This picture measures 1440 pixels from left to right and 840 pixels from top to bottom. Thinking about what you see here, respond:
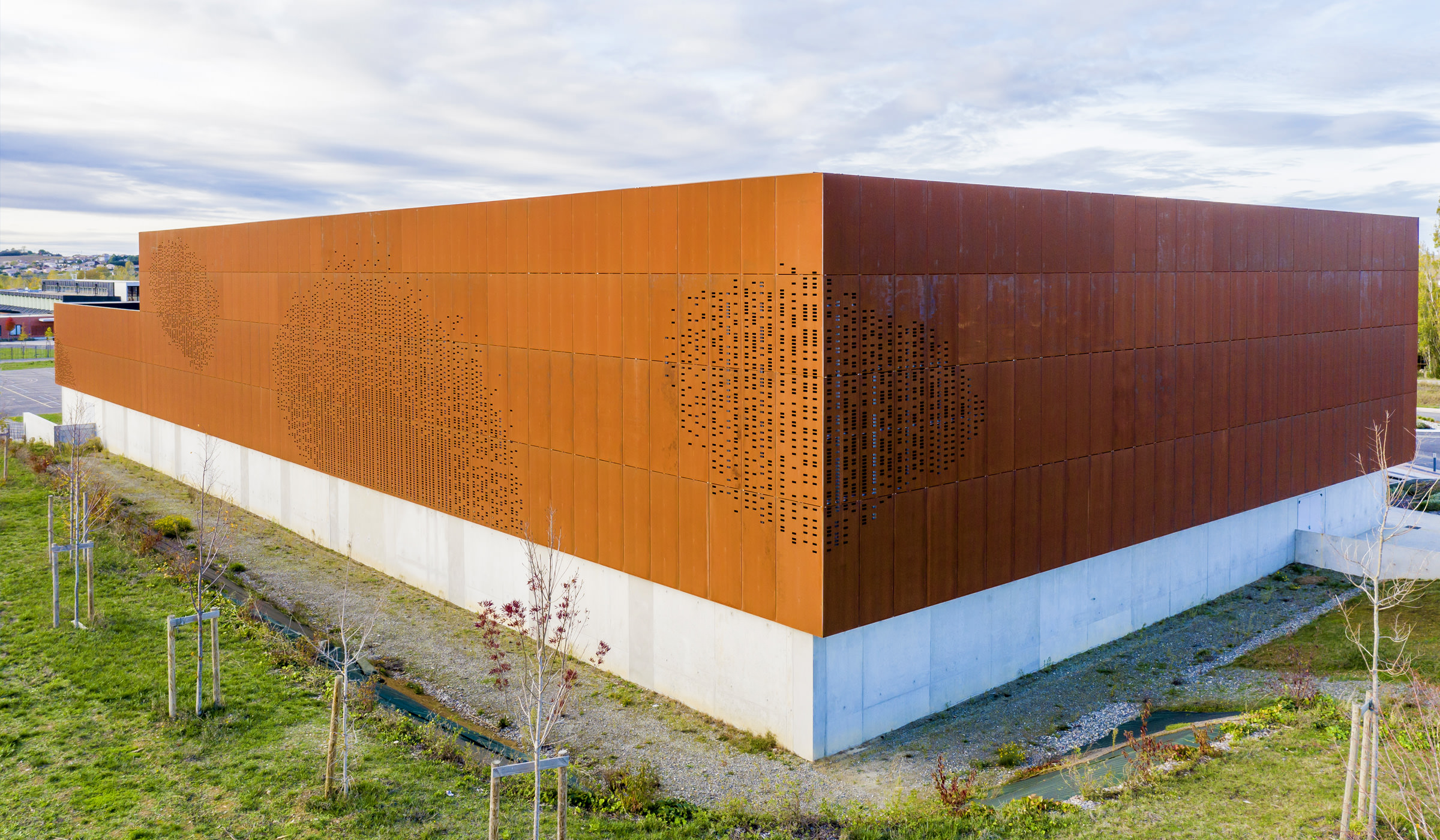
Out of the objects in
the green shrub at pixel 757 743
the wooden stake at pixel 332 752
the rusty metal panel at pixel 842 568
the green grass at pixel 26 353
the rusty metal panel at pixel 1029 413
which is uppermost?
the green grass at pixel 26 353

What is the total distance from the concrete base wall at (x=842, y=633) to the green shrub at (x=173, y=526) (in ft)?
12.9

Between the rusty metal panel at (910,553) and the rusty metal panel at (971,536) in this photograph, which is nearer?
the rusty metal panel at (910,553)

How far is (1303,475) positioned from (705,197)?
67.8 feet

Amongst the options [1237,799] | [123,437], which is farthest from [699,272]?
[123,437]

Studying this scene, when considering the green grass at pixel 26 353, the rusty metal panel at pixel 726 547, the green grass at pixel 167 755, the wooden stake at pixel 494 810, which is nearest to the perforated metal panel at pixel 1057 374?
the rusty metal panel at pixel 726 547

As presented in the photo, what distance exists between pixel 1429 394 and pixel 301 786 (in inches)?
2973

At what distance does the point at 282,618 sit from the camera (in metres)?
23.1

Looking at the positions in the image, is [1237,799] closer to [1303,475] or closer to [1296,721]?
[1296,721]

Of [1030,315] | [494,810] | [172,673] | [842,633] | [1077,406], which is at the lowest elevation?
[494,810]

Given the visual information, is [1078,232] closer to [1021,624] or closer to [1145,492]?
[1145,492]

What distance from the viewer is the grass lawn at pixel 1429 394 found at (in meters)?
62.4

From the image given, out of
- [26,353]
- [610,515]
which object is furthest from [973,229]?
[26,353]

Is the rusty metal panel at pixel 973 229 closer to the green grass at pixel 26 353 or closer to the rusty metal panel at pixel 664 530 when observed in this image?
the rusty metal panel at pixel 664 530

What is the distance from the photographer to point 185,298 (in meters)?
37.1
